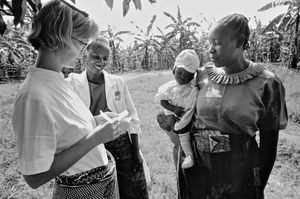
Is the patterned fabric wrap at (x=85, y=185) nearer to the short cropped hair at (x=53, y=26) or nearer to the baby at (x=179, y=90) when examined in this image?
the short cropped hair at (x=53, y=26)

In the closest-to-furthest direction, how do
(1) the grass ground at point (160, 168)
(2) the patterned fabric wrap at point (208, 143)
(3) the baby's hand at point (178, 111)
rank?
(2) the patterned fabric wrap at point (208, 143), (3) the baby's hand at point (178, 111), (1) the grass ground at point (160, 168)

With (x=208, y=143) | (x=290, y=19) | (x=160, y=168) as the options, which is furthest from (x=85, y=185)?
(x=290, y=19)

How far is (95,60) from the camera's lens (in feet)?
7.02

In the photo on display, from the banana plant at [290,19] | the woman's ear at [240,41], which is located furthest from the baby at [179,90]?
the banana plant at [290,19]

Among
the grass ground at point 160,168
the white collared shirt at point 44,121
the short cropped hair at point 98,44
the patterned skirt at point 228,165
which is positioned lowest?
the grass ground at point 160,168

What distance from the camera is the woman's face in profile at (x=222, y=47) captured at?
1509 millimetres

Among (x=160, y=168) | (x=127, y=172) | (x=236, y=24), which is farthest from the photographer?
(x=160, y=168)

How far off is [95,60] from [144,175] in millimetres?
1103

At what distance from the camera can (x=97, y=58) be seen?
2.14 metres

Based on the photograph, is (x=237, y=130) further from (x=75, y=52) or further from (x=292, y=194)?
(x=292, y=194)

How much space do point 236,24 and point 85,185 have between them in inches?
48.4

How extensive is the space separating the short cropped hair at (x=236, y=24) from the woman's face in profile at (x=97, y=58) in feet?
3.38

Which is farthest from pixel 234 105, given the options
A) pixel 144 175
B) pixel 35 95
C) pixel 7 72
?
pixel 7 72

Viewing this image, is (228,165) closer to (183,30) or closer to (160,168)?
(160,168)
